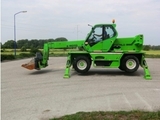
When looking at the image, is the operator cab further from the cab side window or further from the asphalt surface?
the asphalt surface

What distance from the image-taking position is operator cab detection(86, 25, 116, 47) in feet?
40.1

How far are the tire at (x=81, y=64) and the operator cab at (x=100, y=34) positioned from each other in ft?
3.27

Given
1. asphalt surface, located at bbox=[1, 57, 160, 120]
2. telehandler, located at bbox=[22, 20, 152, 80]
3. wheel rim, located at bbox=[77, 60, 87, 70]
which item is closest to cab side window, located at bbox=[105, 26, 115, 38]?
telehandler, located at bbox=[22, 20, 152, 80]

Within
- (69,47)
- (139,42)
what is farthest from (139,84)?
(69,47)

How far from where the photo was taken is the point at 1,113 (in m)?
5.68

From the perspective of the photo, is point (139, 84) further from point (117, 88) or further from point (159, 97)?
point (159, 97)

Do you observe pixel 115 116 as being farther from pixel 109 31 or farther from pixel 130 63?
pixel 109 31

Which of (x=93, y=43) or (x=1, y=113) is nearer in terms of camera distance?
(x=1, y=113)

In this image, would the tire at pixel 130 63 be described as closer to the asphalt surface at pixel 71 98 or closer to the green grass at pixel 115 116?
the asphalt surface at pixel 71 98

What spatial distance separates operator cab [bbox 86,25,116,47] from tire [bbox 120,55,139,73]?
5.09ft

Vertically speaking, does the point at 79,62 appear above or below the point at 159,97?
above

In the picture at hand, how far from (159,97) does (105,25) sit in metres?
6.17

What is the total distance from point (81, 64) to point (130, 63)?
273cm

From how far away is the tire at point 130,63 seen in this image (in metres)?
11.7
